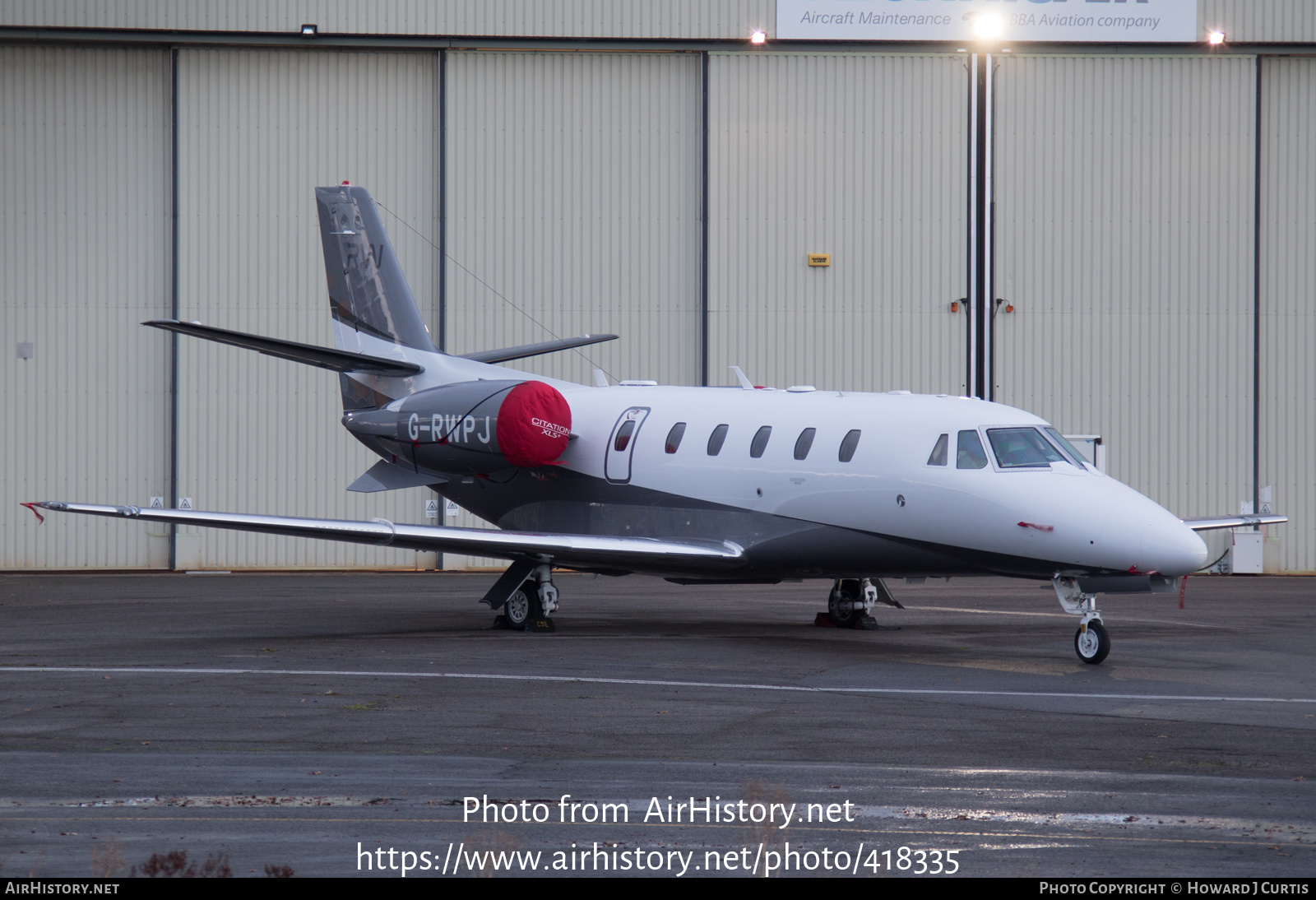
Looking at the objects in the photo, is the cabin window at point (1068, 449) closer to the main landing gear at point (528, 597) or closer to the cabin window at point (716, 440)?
the cabin window at point (716, 440)

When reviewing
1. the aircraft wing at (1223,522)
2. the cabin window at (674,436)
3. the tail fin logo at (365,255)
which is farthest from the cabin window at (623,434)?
the aircraft wing at (1223,522)

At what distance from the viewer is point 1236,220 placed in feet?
98.1

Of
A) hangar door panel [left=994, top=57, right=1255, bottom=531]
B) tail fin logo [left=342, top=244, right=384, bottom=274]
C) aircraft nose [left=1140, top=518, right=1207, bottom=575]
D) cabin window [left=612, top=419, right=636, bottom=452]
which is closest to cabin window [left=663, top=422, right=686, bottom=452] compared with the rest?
cabin window [left=612, top=419, right=636, bottom=452]

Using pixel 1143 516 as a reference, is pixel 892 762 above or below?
below

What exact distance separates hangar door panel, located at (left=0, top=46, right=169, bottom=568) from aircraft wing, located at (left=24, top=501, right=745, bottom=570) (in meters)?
14.3

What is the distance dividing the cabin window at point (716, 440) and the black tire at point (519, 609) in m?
2.84

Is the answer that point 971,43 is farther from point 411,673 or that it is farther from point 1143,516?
point 411,673

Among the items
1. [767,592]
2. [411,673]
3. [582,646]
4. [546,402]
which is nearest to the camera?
[411,673]

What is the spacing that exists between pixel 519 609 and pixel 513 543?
1556mm

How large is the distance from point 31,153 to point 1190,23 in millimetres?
24492

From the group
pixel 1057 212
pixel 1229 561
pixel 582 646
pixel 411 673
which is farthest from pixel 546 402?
pixel 1229 561

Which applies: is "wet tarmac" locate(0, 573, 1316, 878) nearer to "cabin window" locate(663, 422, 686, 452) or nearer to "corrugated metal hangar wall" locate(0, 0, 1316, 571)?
"cabin window" locate(663, 422, 686, 452)

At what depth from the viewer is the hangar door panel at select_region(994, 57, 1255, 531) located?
97.2 feet

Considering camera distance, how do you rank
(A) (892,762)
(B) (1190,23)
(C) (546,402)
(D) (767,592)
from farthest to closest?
(B) (1190,23), (D) (767,592), (C) (546,402), (A) (892,762)
